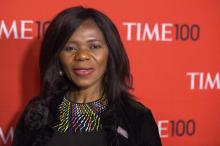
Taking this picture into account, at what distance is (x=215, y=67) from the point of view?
1.64 metres

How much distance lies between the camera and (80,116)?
121 centimetres

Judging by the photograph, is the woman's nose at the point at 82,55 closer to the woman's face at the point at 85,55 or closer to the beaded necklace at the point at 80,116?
the woman's face at the point at 85,55

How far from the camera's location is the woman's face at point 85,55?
1.17 meters

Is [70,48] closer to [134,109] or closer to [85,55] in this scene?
[85,55]

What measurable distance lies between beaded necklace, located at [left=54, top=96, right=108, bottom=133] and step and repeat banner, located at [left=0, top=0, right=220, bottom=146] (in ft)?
1.04

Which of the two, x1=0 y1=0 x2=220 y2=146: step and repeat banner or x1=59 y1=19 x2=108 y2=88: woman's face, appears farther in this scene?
x1=0 y1=0 x2=220 y2=146: step and repeat banner

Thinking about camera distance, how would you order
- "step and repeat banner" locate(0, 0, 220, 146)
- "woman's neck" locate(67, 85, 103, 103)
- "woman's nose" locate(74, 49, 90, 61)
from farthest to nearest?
1. "step and repeat banner" locate(0, 0, 220, 146)
2. "woman's neck" locate(67, 85, 103, 103)
3. "woman's nose" locate(74, 49, 90, 61)

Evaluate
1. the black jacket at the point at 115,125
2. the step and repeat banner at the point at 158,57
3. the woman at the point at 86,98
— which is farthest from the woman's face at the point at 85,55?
the step and repeat banner at the point at 158,57

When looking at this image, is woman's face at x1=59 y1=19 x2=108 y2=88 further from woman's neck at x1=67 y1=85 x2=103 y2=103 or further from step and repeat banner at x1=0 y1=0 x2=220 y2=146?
step and repeat banner at x1=0 y1=0 x2=220 y2=146

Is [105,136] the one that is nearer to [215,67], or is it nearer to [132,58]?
[132,58]

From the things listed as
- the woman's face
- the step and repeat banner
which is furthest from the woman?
the step and repeat banner

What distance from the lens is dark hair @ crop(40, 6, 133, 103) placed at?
1195mm

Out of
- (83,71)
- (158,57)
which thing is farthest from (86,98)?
(158,57)

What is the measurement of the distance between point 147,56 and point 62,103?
0.47 metres
